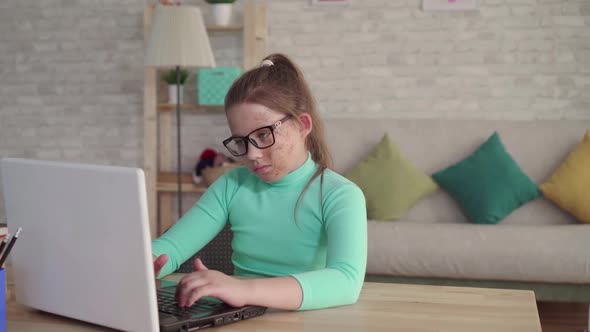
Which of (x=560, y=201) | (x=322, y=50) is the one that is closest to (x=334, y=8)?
(x=322, y=50)

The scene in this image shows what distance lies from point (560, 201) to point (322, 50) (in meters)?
1.71

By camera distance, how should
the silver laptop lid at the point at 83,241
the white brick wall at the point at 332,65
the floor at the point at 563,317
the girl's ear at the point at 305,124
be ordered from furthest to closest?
the white brick wall at the point at 332,65, the floor at the point at 563,317, the girl's ear at the point at 305,124, the silver laptop lid at the point at 83,241

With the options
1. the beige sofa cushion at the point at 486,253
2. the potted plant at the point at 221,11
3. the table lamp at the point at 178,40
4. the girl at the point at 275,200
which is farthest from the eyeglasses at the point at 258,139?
the potted plant at the point at 221,11

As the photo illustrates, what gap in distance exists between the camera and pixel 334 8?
4492mm

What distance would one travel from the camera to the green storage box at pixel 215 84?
14.3ft

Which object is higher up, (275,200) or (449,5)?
(449,5)

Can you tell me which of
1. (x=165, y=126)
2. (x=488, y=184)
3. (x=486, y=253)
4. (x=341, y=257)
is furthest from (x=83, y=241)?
(x=165, y=126)

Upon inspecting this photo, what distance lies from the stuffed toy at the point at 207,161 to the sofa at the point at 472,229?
78cm

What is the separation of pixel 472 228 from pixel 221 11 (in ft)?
6.54

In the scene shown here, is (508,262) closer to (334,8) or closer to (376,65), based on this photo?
(376,65)

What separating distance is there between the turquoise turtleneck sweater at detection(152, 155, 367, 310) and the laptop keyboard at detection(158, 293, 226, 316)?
→ 0.82ft

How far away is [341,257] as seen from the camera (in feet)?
4.55

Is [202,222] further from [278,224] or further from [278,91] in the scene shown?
[278,91]

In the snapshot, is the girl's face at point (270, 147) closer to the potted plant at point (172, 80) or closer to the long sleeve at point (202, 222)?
the long sleeve at point (202, 222)
